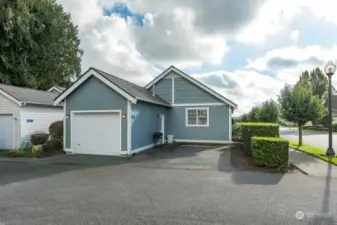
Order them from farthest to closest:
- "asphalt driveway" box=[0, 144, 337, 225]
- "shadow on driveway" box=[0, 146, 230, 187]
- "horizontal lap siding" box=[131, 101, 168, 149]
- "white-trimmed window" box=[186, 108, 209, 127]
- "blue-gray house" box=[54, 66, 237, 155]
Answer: "white-trimmed window" box=[186, 108, 209, 127] → "horizontal lap siding" box=[131, 101, 168, 149] → "blue-gray house" box=[54, 66, 237, 155] → "shadow on driveway" box=[0, 146, 230, 187] → "asphalt driveway" box=[0, 144, 337, 225]

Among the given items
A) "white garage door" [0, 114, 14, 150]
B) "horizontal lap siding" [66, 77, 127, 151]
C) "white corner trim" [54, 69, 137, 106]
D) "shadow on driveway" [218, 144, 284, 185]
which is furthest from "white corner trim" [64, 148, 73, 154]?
"shadow on driveway" [218, 144, 284, 185]

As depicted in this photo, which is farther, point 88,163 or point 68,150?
point 68,150

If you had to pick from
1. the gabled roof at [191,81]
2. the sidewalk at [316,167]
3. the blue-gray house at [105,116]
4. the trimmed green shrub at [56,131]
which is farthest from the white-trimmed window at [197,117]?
the trimmed green shrub at [56,131]

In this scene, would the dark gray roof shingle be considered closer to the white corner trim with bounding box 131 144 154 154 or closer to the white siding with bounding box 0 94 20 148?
the white corner trim with bounding box 131 144 154 154

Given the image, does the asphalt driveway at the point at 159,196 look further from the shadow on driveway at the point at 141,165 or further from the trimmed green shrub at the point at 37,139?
the trimmed green shrub at the point at 37,139

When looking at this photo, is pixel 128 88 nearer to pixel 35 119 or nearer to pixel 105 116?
pixel 105 116

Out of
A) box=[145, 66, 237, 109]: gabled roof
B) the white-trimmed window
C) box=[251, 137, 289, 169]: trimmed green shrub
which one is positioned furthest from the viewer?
the white-trimmed window

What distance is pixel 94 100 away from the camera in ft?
44.8

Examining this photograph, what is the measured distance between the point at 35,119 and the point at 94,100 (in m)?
5.14

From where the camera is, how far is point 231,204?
18.5 ft

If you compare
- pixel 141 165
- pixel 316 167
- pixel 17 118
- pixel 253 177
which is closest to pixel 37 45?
pixel 17 118

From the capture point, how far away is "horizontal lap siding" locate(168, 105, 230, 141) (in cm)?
1816

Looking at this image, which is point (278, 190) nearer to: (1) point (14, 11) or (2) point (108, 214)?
(2) point (108, 214)

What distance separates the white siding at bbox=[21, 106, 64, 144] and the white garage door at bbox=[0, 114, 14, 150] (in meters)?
0.75
